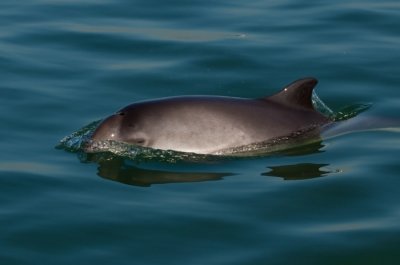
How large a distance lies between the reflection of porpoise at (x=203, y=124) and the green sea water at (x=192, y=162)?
32cm

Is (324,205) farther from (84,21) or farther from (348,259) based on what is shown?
(84,21)

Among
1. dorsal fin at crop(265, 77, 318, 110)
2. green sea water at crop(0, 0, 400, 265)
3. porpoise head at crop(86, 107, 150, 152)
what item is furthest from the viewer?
dorsal fin at crop(265, 77, 318, 110)

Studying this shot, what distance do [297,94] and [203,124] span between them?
1.04 m

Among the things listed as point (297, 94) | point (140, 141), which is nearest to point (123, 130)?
point (140, 141)

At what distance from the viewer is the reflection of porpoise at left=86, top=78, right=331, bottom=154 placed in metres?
13.0

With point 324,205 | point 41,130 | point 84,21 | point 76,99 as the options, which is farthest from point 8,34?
point 324,205

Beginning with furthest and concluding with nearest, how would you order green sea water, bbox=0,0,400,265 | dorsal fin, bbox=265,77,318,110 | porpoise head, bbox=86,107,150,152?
dorsal fin, bbox=265,77,318,110
porpoise head, bbox=86,107,150,152
green sea water, bbox=0,0,400,265

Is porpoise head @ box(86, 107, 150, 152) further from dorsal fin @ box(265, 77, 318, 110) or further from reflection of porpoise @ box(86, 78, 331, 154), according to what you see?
dorsal fin @ box(265, 77, 318, 110)

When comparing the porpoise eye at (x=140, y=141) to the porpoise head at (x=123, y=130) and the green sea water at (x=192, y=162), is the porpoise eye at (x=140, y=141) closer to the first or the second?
the porpoise head at (x=123, y=130)

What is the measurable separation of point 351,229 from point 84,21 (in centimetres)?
974

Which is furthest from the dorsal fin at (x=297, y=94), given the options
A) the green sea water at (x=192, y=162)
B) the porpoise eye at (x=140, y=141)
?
the porpoise eye at (x=140, y=141)

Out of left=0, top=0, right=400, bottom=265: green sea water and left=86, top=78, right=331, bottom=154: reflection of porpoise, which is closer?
left=0, top=0, right=400, bottom=265: green sea water

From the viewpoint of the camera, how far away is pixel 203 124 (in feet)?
43.0

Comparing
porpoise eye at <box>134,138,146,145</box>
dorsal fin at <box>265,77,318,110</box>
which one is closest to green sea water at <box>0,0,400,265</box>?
porpoise eye at <box>134,138,146,145</box>
